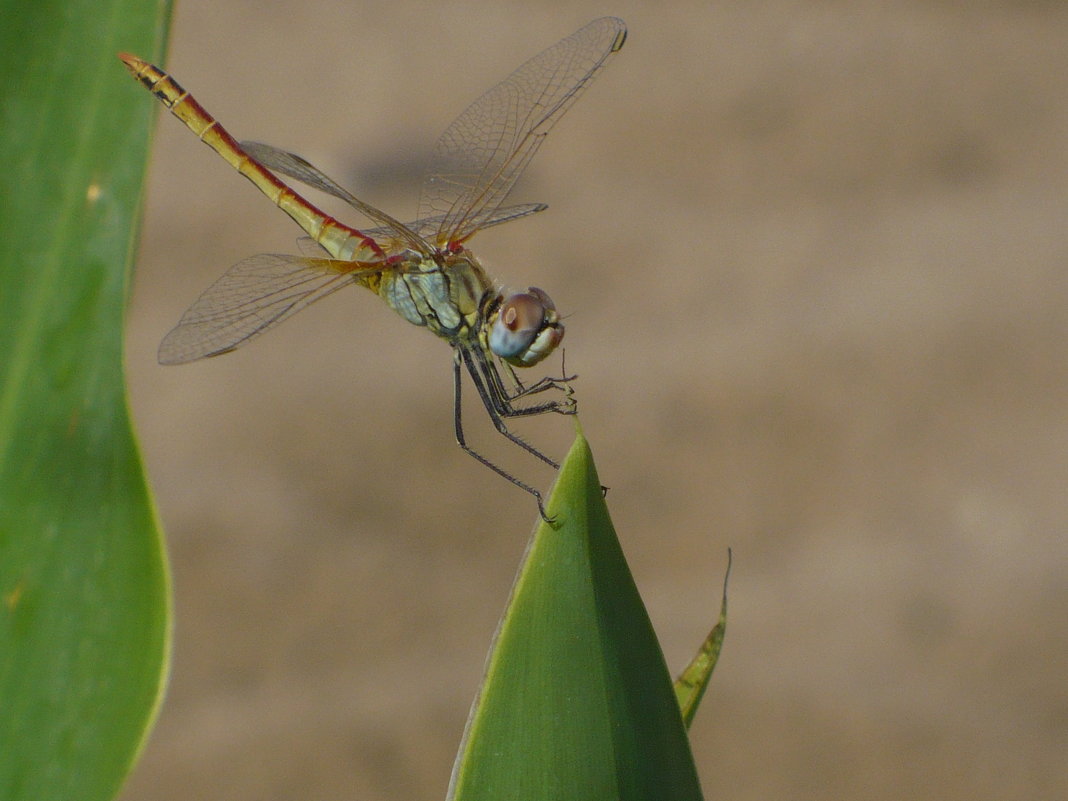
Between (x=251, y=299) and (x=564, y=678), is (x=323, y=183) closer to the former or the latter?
(x=251, y=299)

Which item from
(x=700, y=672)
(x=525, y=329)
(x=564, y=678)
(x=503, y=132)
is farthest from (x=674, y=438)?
(x=564, y=678)

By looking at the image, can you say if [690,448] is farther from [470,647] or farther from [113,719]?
[113,719]

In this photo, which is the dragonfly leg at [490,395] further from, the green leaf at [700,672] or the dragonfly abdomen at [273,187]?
the green leaf at [700,672]

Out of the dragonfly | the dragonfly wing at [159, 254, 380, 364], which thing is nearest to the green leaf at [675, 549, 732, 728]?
the dragonfly

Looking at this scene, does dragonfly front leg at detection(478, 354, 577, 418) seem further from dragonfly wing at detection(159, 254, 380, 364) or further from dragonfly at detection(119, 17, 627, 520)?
dragonfly wing at detection(159, 254, 380, 364)

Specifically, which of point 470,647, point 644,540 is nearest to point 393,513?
point 470,647
